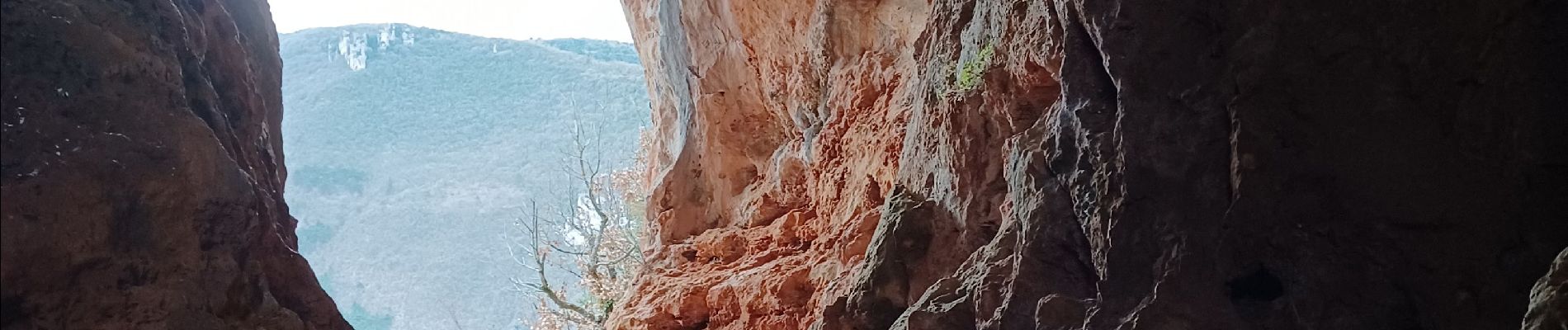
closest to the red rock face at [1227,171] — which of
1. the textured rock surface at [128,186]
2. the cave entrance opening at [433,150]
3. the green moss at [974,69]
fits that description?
the green moss at [974,69]

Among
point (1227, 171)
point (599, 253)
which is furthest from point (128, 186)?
point (599, 253)

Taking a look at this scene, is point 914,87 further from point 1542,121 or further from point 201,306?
point 201,306

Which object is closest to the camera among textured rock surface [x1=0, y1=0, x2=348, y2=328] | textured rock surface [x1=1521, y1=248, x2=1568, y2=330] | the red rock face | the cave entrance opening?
textured rock surface [x1=1521, y1=248, x2=1568, y2=330]

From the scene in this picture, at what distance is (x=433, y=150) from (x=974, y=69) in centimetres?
4790

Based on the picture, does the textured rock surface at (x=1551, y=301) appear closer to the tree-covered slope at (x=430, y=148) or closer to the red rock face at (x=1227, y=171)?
the red rock face at (x=1227, y=171)

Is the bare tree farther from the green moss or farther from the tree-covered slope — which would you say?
the tree-covered slope

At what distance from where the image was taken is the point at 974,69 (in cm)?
430

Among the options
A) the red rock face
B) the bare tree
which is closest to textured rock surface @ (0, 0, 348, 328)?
the red rock face

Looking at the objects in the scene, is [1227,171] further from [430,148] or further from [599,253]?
[430,148]

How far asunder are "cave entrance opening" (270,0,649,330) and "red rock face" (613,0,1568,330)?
100ft

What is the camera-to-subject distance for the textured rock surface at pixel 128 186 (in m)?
2.55

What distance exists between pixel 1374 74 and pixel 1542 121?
1.50 feet

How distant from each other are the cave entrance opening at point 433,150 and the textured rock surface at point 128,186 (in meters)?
30.9

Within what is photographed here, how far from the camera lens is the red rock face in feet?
9.46
